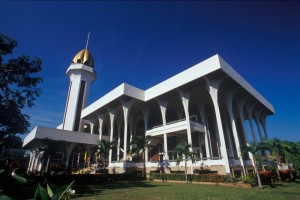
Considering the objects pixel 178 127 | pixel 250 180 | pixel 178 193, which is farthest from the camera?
pixel 178 127

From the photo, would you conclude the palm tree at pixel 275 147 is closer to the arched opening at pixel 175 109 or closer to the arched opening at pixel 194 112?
the arched opening at pixel 194 112

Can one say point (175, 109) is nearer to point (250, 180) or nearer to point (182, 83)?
point (182, 83)

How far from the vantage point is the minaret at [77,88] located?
4378cm

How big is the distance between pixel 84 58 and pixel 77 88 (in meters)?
9.74

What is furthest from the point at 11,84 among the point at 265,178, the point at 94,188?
the point at 265,178

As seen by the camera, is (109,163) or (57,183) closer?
(57,183)

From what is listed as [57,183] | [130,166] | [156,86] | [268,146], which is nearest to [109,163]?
[130,166]

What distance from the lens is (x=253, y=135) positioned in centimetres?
3241

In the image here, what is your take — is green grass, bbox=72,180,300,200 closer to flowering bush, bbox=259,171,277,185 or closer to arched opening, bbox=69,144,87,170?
flowering bush, bbox=259,171,277,185

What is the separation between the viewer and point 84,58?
5066cm

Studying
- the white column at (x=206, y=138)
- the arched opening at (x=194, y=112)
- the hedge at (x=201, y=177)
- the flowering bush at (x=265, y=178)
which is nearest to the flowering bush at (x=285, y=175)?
the flowering bush at (x=265, y=178)

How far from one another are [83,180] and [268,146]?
72.4ft

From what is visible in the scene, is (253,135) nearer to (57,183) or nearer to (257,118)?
(257,118)

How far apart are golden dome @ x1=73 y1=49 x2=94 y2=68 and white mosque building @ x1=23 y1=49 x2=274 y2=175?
7910mm
